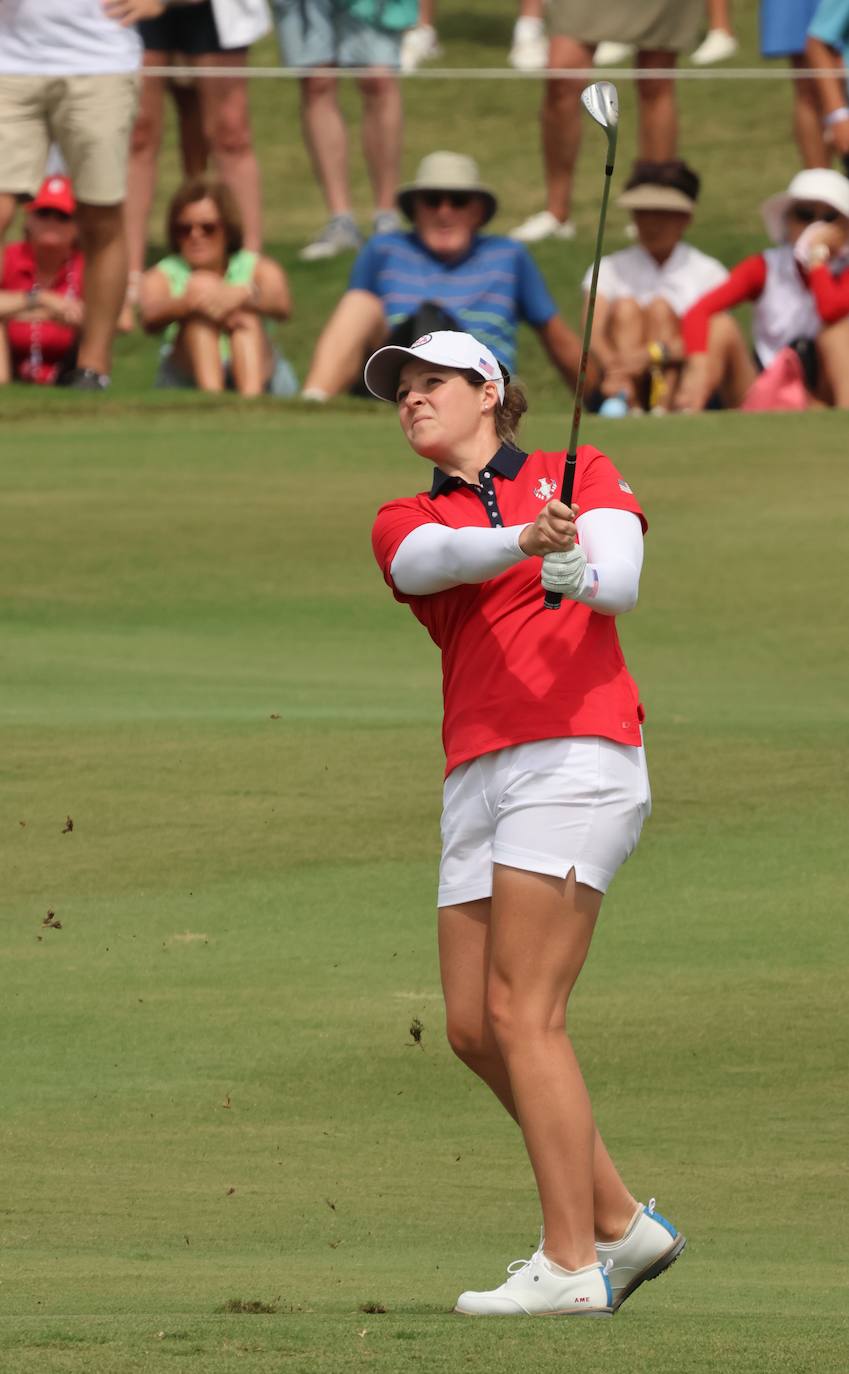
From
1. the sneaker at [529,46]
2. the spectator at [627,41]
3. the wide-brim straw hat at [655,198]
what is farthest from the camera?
the sneaker at [529,46]

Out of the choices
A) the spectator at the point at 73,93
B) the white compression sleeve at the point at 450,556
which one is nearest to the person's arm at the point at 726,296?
the spectator at the point at 73,93

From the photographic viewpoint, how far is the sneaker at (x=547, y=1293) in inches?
193

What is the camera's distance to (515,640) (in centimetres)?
Answer: 510

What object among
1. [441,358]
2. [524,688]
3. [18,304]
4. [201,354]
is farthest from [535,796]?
[201,354]

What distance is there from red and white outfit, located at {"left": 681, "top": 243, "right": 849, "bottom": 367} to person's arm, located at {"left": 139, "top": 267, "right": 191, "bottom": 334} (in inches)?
102

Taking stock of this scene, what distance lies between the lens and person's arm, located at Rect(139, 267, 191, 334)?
14.1 meters

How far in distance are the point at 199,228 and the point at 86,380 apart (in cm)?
123

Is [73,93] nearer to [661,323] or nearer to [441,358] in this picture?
[661,323]

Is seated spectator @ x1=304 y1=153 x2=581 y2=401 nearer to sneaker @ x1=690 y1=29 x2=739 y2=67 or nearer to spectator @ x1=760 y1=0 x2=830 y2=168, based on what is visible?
spectator @ x1=760 y1=0 x2=830 y2=168

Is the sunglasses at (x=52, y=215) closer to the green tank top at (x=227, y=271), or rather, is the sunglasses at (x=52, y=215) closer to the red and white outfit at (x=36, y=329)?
the red and white outfit at (x=36, y=329)

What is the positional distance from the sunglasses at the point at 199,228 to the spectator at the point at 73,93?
0.41 metres

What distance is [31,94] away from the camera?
13.8 meters

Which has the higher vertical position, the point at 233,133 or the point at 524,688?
the point at 524,688

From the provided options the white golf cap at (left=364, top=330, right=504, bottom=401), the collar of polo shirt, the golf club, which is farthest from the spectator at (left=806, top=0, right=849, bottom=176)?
the collar of polo shirt
